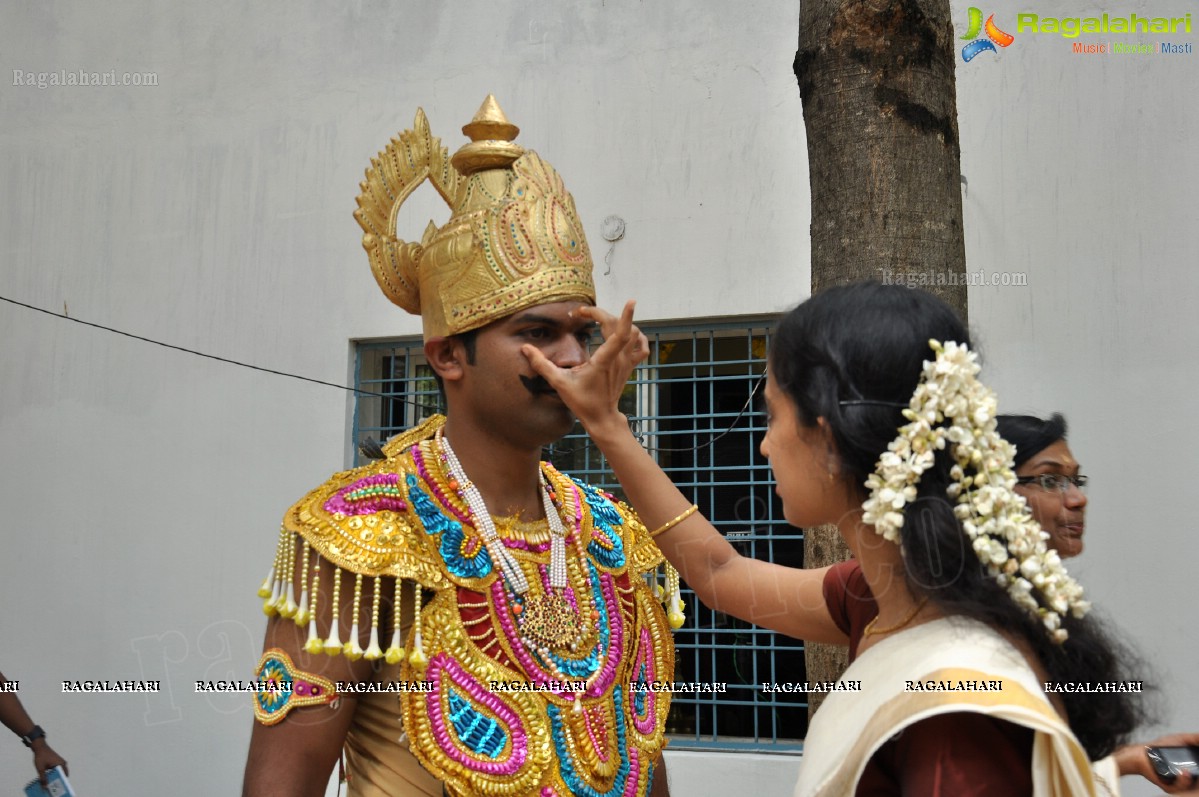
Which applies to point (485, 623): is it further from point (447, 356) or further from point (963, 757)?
point (963, 757)

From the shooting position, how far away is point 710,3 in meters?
5.34

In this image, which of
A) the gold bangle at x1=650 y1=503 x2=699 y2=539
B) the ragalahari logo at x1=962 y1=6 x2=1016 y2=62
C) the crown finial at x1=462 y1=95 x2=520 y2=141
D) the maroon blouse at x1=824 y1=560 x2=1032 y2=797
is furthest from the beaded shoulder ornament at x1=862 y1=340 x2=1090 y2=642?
the ragalahari logo at x1=962 y1=6 x2=1016 y2=62

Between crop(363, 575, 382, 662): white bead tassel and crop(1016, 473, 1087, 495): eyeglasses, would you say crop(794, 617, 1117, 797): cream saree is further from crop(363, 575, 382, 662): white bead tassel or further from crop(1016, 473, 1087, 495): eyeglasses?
crop(1016, 473, 1087, 495): eyeglasses

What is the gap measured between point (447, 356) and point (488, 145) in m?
0.47

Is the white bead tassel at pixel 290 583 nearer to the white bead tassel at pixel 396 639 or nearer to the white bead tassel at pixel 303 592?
the white bead tassel at pixel 303 592

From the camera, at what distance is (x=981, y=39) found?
16.4 ft

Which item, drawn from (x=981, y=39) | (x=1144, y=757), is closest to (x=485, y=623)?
(x=1144, y=757)

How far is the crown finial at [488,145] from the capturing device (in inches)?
95.3

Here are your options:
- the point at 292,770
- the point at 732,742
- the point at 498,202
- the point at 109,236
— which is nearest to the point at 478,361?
the point at 498,202

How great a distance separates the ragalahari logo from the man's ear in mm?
3573

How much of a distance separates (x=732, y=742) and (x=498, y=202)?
142 inches

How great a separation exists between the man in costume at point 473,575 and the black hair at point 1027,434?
0.92 m

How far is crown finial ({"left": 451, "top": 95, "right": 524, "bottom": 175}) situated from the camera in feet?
7.95

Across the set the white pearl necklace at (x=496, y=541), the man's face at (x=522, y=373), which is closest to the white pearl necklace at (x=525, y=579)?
the white pearl necklace at (x=496, y=541)
